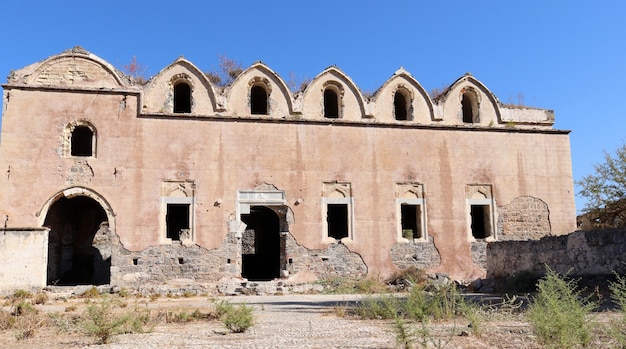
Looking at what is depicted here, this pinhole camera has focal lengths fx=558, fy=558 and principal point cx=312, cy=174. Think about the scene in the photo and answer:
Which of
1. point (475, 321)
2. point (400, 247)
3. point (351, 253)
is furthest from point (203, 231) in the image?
point (475, 321)

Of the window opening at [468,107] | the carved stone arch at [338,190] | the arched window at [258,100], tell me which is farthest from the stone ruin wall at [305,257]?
the arched window at [258,100]

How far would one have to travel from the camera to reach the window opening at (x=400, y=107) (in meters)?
20.4

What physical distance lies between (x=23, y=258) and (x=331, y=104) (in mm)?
11281

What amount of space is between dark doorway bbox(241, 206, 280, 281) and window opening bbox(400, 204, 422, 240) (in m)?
5.23

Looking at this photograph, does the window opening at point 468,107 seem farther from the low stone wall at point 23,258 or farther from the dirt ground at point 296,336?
the low stone wall at point 23,258

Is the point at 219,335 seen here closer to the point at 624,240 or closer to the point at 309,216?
the point at 624,240

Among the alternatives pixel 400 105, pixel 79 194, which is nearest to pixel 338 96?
pixel 400 105

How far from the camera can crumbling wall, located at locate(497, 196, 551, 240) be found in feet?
63.8

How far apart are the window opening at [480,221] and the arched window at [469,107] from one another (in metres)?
3.18

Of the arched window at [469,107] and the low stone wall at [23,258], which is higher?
the arched window at [469,107]

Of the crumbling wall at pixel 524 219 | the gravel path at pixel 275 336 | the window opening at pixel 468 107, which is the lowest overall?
the gravel path at pixel 275 336

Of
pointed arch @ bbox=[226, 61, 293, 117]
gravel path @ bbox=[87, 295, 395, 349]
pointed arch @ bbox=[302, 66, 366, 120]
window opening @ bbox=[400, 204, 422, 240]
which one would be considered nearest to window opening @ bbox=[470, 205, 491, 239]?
window opening @ bbox=[400, 204, 422, 240]

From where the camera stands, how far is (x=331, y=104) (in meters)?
20.7

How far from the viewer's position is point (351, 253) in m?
18.1
